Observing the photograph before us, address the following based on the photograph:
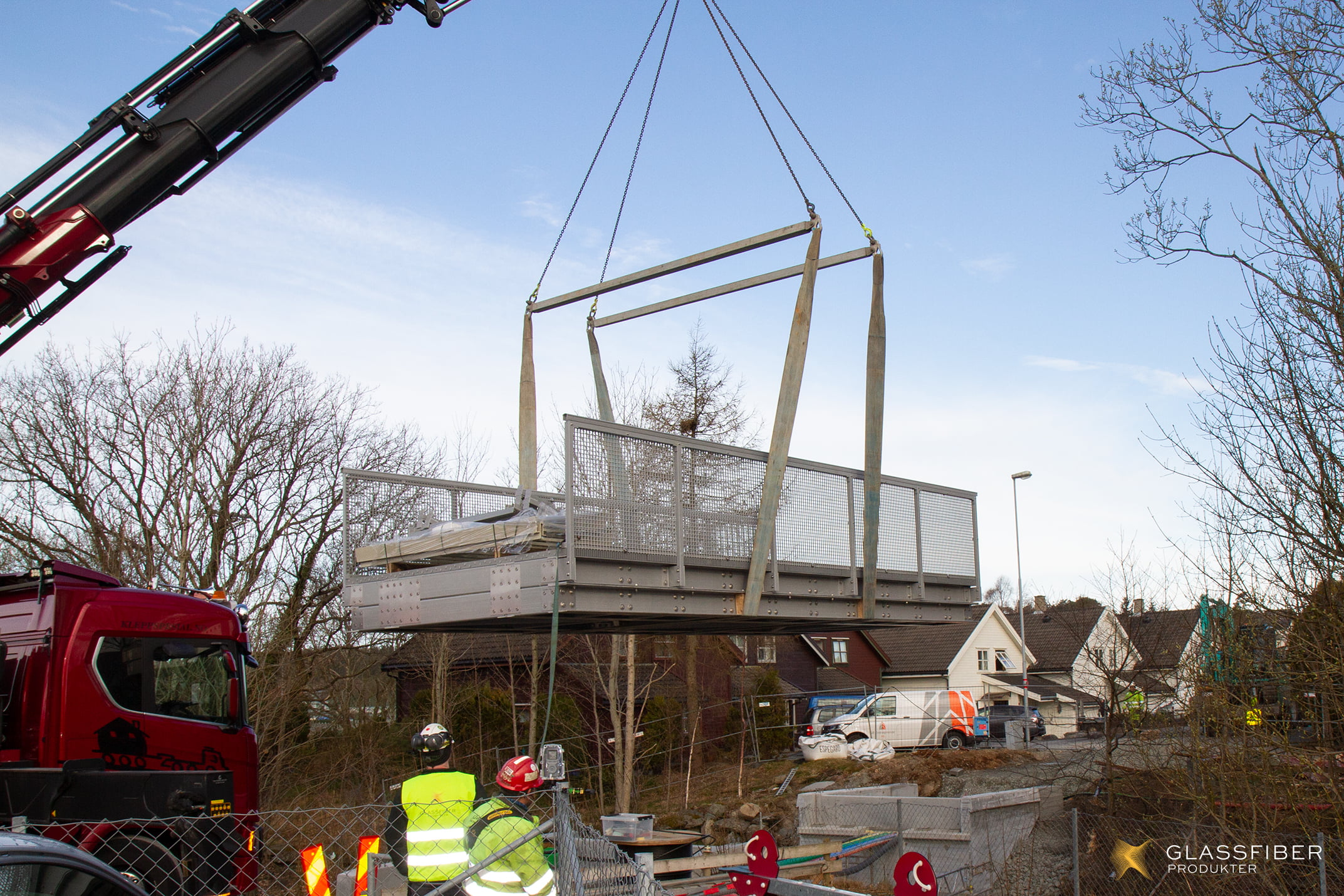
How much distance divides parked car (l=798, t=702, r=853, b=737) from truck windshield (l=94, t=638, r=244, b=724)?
2425 cm

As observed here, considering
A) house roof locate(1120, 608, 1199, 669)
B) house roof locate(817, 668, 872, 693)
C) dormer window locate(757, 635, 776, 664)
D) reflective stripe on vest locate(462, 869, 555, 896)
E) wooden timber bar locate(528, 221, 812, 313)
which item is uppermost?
wooden timber bar locate(528, 221, 812, 313)

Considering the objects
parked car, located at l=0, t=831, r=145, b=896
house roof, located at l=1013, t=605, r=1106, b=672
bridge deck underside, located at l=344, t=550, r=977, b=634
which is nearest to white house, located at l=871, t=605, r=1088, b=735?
house roof, located at l=1013, t=605, r=1106, b=672

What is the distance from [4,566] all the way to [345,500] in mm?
16118

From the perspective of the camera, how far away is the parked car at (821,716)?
109 feet

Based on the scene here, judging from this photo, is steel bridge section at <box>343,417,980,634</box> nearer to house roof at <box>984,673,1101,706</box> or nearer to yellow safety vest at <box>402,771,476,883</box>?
yellow safety vest at <box>402,771,476,883</box>

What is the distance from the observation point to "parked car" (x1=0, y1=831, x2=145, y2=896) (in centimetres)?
363

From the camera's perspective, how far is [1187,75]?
33.0 feet

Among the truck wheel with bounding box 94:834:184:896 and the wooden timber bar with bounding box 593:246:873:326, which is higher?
the wooden timber bar with bounding box 593:246:873:326

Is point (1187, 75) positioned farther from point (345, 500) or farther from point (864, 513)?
point (345, 500)

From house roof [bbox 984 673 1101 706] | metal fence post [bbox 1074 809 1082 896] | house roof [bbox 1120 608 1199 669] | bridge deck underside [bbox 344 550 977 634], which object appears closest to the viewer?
bridge deck underside [bbox 344 550 977 634]

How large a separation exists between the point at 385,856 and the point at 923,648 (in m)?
51.1

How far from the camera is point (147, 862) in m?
8.52

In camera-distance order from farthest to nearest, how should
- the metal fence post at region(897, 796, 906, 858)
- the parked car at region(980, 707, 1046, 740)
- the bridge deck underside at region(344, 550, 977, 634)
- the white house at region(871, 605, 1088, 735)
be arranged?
the white house at region(871, 605, 1088, 735)
the parked car at region(980, 707, 1046, 740)
the metal fence post at region(897, 796, 906, 858)
the bridge deck underside at region(344, 550, 977, 634)

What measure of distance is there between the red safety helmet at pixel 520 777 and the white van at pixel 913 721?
26.5 meters
